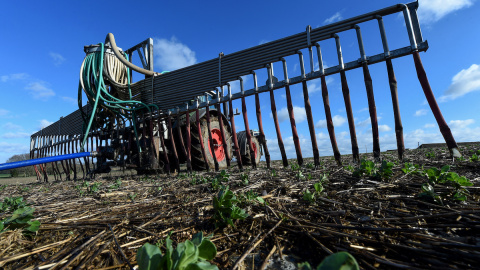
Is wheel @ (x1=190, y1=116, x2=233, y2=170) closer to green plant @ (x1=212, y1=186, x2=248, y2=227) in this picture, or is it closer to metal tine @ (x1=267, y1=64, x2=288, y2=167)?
metal tine @ (x1=267, y1=64, x2=288, y2=167)

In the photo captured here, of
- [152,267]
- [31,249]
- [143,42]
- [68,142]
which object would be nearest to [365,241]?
[152,267]

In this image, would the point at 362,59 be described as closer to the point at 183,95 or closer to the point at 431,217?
the point at 431,217

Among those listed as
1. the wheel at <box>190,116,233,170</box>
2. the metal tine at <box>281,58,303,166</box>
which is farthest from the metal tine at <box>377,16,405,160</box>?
the wheel at <box>190,116,233,170</box>

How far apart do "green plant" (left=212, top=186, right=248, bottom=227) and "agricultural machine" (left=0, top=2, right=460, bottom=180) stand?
10.7 feet

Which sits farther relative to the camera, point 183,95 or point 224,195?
point 183,95

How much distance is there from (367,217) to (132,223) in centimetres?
155

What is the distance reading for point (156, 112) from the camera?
711 centimetres

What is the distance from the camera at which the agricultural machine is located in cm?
407

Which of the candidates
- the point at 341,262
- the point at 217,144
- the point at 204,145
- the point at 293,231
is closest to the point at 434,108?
the point at 293,231

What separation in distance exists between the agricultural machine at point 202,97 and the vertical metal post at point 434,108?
1cm

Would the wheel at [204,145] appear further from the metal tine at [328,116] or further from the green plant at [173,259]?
the green plant at [173,259]

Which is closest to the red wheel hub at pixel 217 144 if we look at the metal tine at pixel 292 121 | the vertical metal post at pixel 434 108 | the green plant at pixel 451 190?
the metal tine at pixel 292 121

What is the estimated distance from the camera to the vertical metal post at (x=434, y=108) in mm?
3541

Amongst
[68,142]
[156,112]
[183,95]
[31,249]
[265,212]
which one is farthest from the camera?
[68,142]
